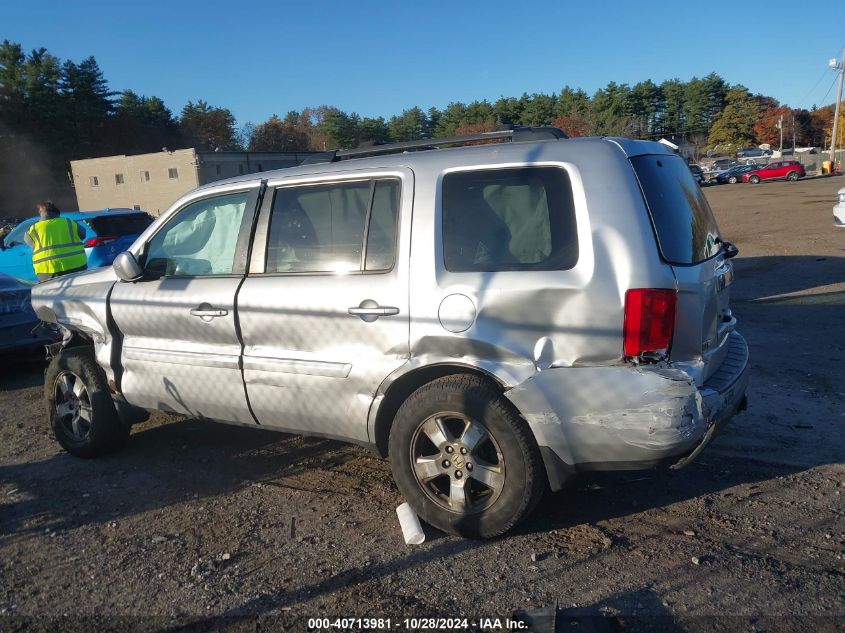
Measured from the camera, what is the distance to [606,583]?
3205 mm

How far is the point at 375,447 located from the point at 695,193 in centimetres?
234

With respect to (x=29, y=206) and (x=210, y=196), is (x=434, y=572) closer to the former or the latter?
(x=210, y=196)

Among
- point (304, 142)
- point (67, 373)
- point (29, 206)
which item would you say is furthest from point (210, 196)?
point (304, 142)

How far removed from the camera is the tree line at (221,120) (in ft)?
205

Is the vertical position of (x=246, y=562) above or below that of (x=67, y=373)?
below

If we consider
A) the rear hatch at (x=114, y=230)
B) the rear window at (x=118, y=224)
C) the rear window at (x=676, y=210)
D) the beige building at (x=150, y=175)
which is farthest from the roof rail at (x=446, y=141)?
the beige building at (x=150, y=175)

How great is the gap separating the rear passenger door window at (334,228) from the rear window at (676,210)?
1325 millimetres

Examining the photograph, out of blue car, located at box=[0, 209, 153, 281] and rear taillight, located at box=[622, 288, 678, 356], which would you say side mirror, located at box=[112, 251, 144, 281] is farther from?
blue car, located at box=[0, 209, 153, 281]

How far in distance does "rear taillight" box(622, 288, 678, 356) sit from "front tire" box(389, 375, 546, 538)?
0.68 meters

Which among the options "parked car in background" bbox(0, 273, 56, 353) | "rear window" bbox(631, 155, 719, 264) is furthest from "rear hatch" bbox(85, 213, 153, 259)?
"rear window" bbox(631, 155, 719, 264)

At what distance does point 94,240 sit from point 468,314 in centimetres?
982

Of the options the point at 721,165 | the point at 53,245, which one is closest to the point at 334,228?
the point at 53,245

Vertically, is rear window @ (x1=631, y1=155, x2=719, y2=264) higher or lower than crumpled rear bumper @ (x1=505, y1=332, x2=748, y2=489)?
higher

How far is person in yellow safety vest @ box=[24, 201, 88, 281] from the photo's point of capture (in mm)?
8609
